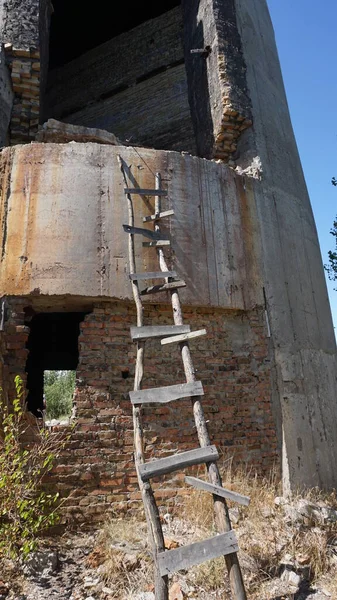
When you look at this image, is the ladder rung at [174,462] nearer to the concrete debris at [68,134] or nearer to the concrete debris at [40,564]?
the concrete debris at [40,564]

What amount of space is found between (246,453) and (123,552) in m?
1.78

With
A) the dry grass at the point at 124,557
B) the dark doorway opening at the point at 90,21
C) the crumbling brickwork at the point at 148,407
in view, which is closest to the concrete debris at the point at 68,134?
the crumbling brickwork at the point at 148,407

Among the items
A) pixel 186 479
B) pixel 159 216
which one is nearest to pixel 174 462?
pixel 186 479

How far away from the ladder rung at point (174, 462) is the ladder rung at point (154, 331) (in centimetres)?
101

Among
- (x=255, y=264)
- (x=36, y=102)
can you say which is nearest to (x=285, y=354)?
(x=255, y=264)

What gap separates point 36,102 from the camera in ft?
20.9

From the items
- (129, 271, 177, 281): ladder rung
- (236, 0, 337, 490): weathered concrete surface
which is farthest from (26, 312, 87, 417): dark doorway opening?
(236, 0, 337, 490): weathered concrete surface

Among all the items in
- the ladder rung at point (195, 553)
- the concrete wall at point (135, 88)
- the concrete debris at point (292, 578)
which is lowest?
the concrete debris at point (292, 578)

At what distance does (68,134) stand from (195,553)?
5.16 meters

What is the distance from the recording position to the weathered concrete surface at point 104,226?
15.8ft

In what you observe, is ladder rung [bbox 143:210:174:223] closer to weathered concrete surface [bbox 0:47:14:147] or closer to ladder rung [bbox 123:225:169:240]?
ladder rung [bbox 123:225:169:240]

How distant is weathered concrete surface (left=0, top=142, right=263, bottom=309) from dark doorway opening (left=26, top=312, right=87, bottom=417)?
7.54 ft

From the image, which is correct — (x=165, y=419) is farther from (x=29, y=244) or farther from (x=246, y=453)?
(x=29, y=244)

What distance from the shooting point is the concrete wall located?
990 centimetres
